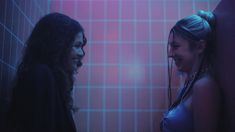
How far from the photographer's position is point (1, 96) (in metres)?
1.54

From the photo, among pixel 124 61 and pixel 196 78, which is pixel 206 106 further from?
pixel 124 61

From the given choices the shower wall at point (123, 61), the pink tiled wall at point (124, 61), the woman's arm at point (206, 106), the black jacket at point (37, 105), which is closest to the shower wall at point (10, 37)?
the black jacket at point (37, 105)

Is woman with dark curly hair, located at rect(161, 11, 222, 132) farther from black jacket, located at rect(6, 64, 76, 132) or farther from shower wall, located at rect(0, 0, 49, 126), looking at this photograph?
shower wall, located at rect(0, 0, 49, 126)

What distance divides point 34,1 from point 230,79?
1.26 m

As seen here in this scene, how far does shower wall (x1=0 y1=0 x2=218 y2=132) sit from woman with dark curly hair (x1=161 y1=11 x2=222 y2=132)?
2.38ft

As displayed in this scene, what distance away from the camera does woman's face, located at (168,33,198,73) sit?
1.67 m

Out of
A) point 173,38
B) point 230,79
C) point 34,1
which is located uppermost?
point 34,1

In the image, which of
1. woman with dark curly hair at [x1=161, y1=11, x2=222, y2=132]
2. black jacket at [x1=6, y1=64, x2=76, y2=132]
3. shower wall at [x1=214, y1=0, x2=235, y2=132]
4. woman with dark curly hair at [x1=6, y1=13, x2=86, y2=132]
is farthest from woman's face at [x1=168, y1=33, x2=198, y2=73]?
black jacket at [x1=6, y1=64, x2=76, y2=132]

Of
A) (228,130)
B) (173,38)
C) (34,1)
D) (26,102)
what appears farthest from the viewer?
(34,1)

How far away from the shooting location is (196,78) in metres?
1.59

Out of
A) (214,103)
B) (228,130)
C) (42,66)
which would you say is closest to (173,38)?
(214,103)

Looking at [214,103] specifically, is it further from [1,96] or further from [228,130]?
[1,96]

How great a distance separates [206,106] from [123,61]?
108 cm

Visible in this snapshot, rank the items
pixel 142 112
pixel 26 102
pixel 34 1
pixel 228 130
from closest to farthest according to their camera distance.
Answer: pixel 26 102
pixel 228 130
pixel 34 1
pixel 142 112
